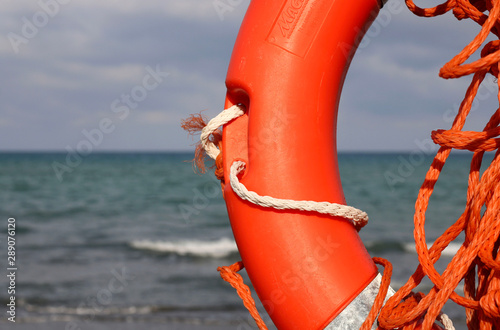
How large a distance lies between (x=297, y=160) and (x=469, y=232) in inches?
14.9

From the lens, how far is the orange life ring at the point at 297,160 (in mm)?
1030

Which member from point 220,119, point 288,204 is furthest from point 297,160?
point 220,119

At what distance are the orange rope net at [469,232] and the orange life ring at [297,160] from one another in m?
0.10

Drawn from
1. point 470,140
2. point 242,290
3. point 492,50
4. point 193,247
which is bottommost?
point 193,247

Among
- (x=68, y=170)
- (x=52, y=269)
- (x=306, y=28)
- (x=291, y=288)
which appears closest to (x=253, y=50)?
(x=306, y=28)

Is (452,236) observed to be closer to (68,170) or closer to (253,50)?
(253,50)

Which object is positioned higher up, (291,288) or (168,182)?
(291,288)

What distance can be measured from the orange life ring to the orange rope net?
105 millimetres

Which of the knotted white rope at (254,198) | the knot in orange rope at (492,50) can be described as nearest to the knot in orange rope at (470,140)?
the knot in orange rope at (492,50)

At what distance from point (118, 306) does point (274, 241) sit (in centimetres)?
307

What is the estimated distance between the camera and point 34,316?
353 centimetres

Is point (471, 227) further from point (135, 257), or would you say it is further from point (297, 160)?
point (135, 257)

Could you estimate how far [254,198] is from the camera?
104 cm

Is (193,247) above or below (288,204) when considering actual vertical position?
below
